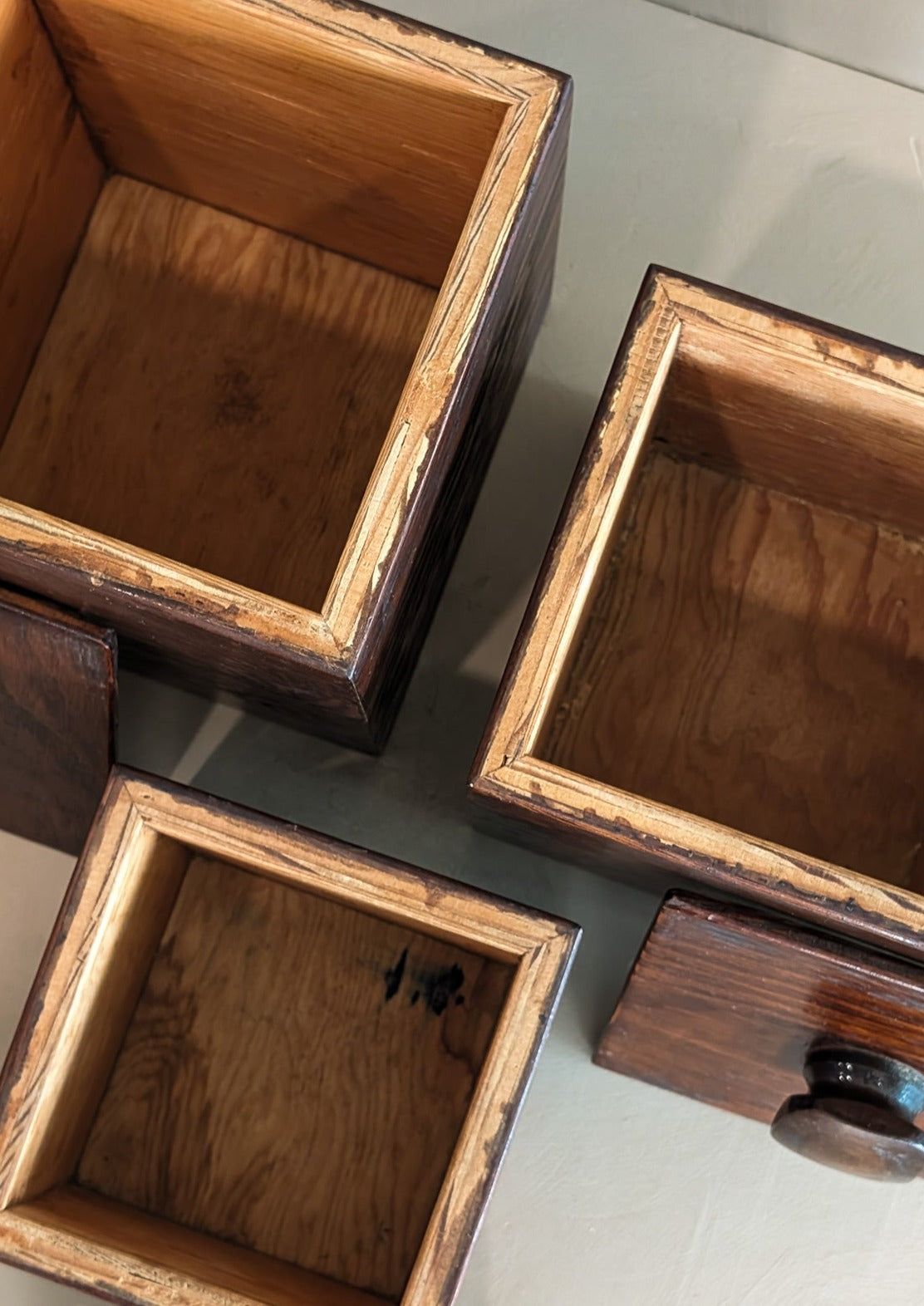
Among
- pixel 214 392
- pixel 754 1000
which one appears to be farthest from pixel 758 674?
pixel 214 392

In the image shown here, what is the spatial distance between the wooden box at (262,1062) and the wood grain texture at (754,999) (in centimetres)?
11

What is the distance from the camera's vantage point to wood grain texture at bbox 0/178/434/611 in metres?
1.16

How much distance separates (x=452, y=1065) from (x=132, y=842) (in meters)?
0.36

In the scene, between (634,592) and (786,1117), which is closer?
(786,1117)

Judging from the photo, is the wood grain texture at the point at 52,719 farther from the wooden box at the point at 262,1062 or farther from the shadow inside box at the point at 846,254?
the shadow inside box at the point at 846,254

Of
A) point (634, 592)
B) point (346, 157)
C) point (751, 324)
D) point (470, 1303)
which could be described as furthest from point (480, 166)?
point (470, 1303)

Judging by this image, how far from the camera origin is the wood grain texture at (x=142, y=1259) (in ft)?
2.77

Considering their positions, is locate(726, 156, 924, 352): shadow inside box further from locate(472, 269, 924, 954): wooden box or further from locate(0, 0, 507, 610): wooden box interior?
locate(0, 0, 507, 610): wooden box interior

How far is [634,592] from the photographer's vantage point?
3.77 ft

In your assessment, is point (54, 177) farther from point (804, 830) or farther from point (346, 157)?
point (804, 830)

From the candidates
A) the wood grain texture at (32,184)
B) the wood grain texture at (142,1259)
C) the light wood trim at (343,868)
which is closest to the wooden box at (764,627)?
the light wood trim at (343,868)

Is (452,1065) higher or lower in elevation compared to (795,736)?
lower

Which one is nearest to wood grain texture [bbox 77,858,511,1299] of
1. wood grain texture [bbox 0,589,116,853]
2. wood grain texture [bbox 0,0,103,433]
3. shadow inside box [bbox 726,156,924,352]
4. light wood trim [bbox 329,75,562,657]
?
wood grain texture [bbox 0,589,116,853]

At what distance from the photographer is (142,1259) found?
2.84 feet
